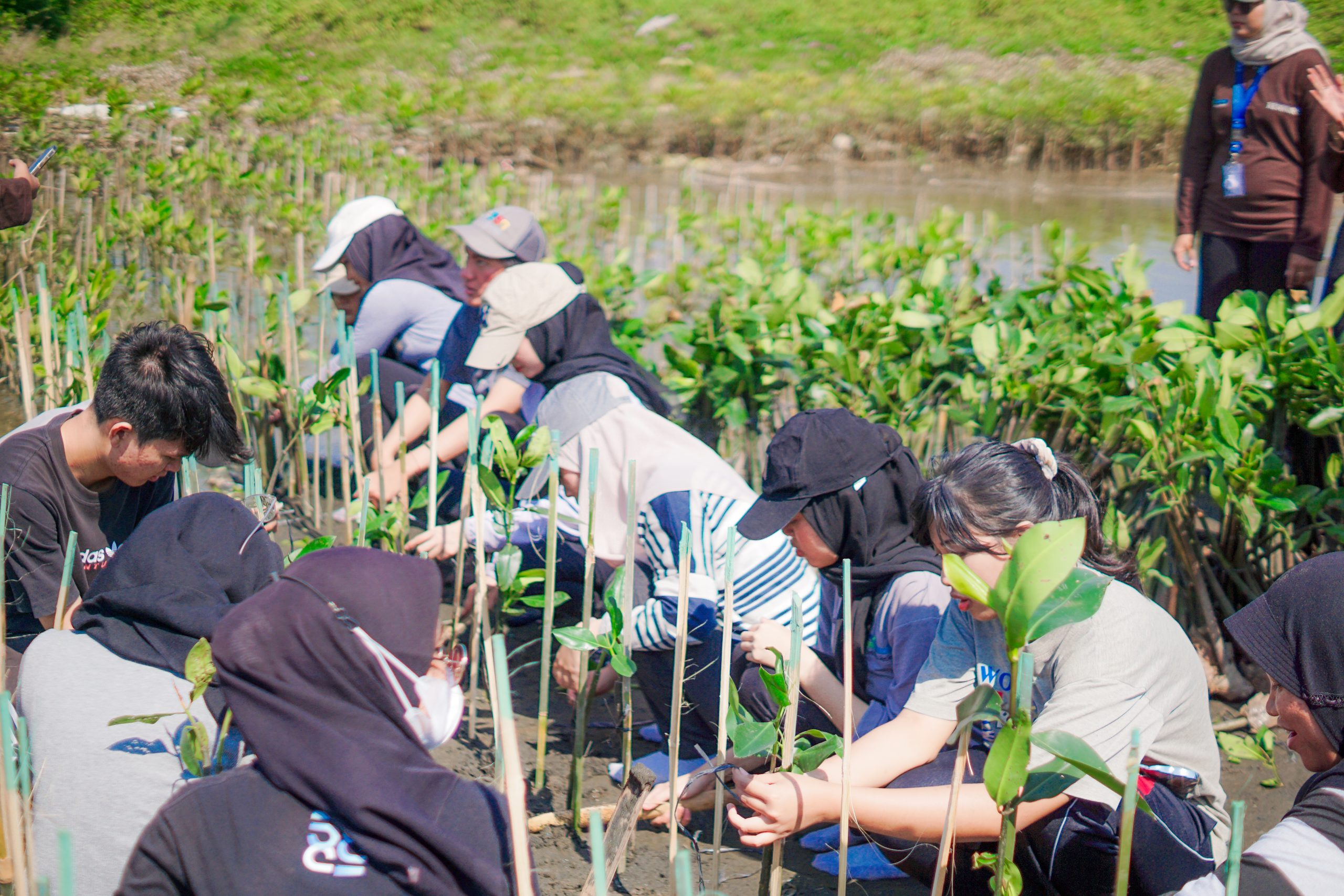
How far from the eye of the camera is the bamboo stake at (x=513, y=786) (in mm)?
1079

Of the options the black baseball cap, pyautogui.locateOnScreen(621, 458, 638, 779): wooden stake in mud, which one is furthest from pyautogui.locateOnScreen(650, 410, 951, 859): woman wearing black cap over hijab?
pyautogui.locateOnScreen(621, 458, 638, 779): wooden stake in mud

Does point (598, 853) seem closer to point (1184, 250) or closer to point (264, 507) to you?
point (264, 507)

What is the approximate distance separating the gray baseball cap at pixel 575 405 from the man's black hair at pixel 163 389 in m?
0.75

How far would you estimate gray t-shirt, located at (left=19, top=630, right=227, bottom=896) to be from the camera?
4.54ft

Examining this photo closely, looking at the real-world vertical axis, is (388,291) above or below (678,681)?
above

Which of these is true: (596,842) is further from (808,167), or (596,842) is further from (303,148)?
(808,167)

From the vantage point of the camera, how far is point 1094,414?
9.14 feet

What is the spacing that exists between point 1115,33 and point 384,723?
985 inches


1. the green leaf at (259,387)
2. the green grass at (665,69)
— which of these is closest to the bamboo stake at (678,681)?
the green leaf at (259,387)

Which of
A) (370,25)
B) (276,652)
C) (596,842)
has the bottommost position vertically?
(596,842)

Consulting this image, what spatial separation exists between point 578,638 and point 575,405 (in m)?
0.87

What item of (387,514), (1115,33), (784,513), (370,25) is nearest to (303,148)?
(387,514)

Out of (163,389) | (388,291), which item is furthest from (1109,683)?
(388,291)

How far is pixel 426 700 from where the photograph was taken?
1180 mm
